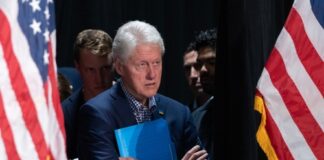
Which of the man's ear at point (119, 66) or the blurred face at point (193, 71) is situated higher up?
the man's ear at point (119, 66)

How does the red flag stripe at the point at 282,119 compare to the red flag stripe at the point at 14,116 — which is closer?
the red flag stripe at the point at 14,116

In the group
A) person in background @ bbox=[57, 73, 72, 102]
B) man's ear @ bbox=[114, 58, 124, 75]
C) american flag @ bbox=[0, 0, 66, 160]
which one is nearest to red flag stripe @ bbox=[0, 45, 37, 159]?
american flag @ bbox=[0, 0, 66, 160]

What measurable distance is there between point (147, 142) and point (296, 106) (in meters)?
0.73

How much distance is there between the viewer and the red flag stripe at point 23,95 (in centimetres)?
363

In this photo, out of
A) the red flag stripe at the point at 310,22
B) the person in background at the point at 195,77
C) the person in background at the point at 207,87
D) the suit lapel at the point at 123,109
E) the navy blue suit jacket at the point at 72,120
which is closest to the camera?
the suit lapel at the point at 123,109

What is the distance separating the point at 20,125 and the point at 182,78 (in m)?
3.33

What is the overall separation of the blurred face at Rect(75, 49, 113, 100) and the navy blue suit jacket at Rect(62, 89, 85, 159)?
93 millimetres

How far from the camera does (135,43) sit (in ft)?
13.4

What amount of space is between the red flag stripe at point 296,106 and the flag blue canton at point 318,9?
27cm

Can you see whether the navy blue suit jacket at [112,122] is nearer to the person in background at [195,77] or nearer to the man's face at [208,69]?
the man's face at [208,69]

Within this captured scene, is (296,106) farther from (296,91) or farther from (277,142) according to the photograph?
(277,142)

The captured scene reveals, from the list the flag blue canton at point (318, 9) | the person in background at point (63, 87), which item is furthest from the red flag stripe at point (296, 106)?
the person in background at point (63, 87)

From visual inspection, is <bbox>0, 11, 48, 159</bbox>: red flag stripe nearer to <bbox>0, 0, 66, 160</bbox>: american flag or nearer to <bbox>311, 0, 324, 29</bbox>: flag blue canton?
<bbox>0, 0, 66, 160</bbox>: american flag

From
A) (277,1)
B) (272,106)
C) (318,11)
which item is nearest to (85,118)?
(272,106)
